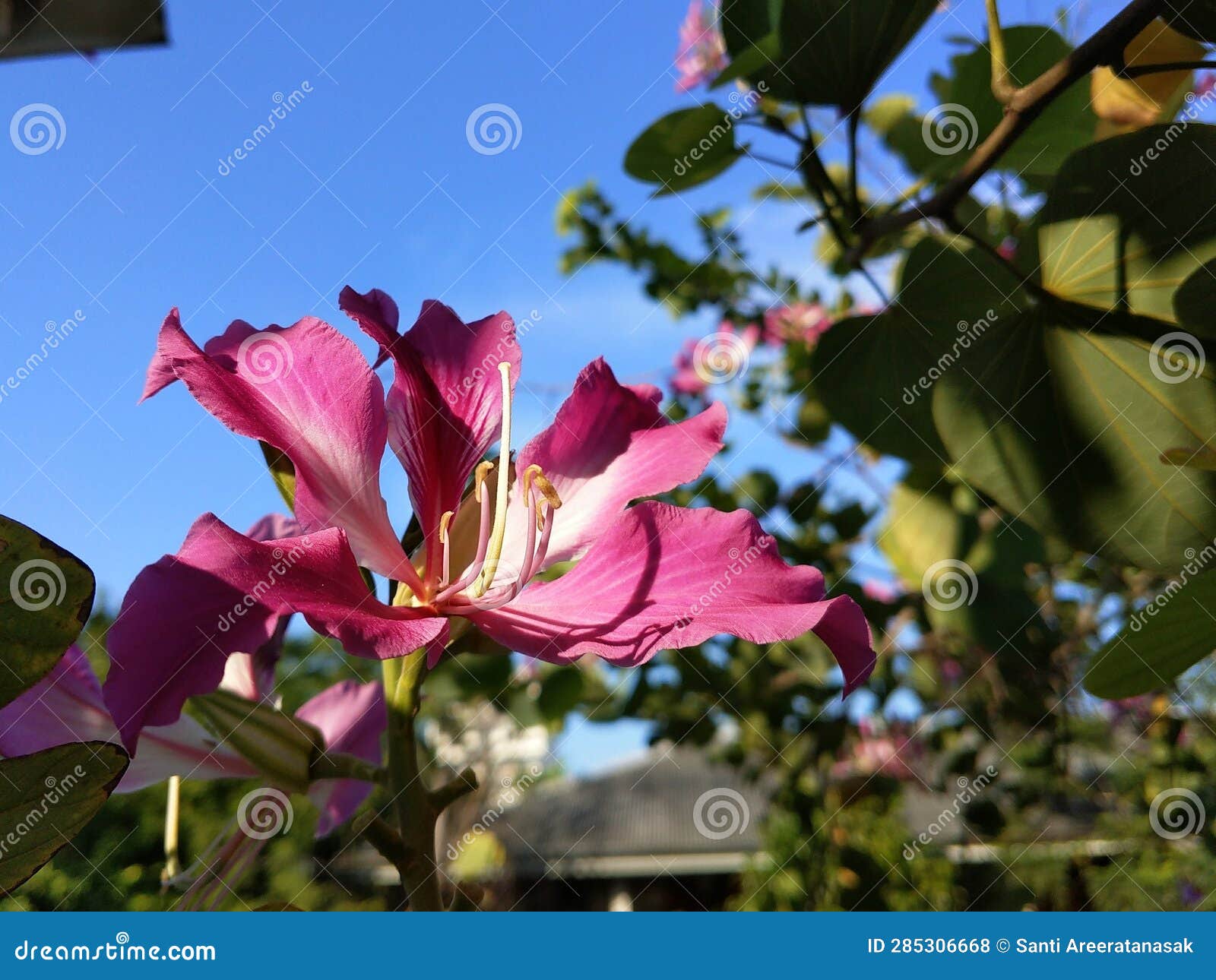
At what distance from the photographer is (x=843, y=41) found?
1.03 metres

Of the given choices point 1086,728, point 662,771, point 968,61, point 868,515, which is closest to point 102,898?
point 968,61

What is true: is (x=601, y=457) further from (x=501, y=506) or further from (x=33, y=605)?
(x=33, y=605)

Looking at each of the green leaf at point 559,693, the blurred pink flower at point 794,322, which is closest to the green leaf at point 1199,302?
the green leaf at point 559,693

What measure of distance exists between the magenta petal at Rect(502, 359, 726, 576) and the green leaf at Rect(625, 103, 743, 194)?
1.85 ft

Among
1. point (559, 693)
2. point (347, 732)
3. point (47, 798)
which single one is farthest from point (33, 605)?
point (559, 693)

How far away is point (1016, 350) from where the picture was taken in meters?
0.99

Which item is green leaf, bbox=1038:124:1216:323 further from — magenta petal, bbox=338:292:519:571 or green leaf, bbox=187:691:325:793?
green leaf, bbox=187:691:325:793

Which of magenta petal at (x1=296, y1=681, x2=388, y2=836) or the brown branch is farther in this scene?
magenta petal at (x1=296, y1=681, x2=388, y2=836)

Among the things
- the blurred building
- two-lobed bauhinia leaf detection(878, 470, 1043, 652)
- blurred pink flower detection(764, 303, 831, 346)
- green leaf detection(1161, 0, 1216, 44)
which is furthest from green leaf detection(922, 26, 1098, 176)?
the blurred building

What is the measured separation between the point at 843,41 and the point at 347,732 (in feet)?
2.98

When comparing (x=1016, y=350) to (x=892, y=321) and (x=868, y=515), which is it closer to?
(x=892, y=321)

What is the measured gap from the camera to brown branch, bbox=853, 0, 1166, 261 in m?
0.79

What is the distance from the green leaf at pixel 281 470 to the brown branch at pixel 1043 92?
0.64 meters

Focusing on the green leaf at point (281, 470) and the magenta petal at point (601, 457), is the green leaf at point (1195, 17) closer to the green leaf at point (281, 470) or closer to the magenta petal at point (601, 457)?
the magenta petal at point (601, 457)
